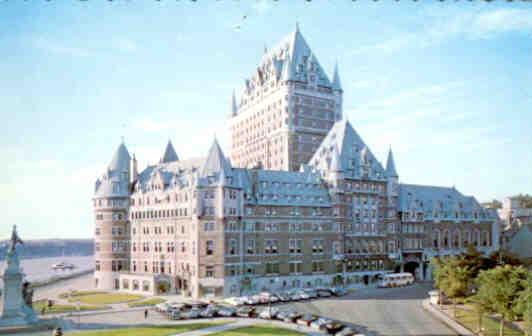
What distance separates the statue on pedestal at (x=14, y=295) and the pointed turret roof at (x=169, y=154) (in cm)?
5608

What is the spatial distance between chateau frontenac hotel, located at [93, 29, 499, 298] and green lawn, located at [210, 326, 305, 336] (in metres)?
31.6

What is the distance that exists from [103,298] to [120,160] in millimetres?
31896

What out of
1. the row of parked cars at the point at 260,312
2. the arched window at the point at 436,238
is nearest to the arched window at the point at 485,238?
the arched window at the point at 436,238

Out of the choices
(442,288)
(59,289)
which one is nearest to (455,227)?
(442,288)

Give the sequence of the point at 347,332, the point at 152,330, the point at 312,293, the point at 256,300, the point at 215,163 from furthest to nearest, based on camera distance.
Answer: the point at 215,163 → the point at 312,293 → the point at 256,300 → the point at 152,330 → the point at 347,332

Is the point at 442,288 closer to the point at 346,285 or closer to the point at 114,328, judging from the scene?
the point at 346,285

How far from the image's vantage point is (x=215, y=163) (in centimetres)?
9875

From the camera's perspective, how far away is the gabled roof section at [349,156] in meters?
114

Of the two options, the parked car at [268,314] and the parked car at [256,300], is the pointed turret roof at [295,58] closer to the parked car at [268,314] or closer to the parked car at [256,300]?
the parked car at [256,300]

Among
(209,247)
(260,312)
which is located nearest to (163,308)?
(260,312)

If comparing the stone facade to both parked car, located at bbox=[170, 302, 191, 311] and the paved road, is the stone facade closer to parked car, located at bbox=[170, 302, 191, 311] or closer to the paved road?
the paved road

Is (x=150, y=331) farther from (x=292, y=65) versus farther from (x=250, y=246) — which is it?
(x=292, y=65)

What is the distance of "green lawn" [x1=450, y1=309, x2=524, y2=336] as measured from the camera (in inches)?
2590

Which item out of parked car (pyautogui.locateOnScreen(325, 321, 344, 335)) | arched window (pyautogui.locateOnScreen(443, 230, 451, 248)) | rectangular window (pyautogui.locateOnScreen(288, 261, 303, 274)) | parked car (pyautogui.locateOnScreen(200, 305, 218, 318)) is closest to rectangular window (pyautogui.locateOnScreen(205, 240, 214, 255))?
rectangular window (pyautogui.locateOnScreen(288, 261, 303, 274))
